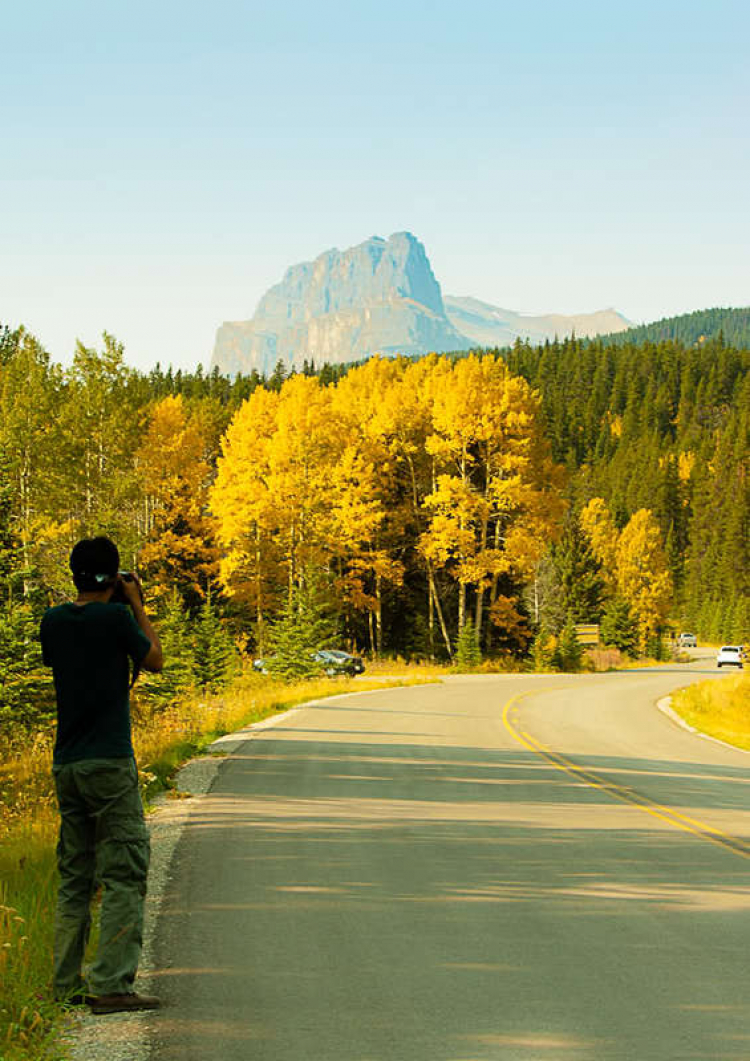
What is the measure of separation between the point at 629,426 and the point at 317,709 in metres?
177

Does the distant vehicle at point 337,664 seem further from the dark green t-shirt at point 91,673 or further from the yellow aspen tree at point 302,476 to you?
the dark green t-shirt at point 91,673

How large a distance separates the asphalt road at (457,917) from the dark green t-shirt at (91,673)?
4.52 ft

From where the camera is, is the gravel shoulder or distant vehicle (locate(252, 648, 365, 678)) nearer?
the gravel shoulder

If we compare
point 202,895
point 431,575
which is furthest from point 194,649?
point 202,895

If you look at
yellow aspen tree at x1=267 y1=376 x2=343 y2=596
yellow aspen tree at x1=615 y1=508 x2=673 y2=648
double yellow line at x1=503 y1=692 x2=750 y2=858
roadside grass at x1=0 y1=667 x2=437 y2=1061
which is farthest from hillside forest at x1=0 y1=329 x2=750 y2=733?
yellow aspen tree at x1=615 y1=508 x2=673 y2=648

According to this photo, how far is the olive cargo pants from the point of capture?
17.9 feet

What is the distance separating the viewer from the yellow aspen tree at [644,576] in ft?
286

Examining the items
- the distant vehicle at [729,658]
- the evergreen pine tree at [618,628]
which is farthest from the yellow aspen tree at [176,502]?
the distant vehicle at [729,658]

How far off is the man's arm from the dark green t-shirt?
0.04 m

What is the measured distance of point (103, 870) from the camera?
5.55 metres

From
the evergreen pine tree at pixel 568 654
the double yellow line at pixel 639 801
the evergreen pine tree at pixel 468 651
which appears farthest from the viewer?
the evergreen pine tree at pixel 568 654

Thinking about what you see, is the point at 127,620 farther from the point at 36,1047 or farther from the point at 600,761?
the point at 600,761

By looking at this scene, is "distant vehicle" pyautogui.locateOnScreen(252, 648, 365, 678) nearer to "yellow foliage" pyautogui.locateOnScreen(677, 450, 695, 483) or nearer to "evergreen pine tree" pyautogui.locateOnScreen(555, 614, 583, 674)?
"evergreen pine tree" pyautogui.locateOnScreen(555, 614, 583, 674)

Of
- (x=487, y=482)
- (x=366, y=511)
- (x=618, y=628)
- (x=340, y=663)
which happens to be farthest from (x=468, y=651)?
(x=618, y=628)
